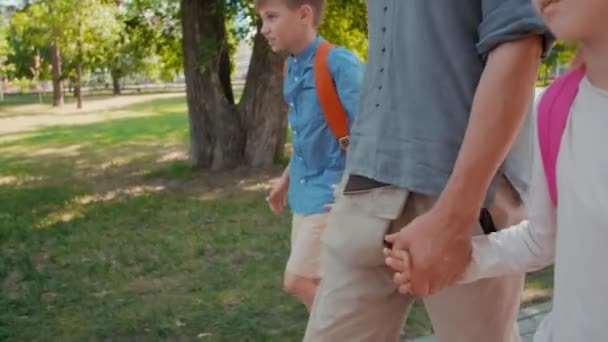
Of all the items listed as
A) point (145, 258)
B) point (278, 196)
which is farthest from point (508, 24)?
point (145, 258)

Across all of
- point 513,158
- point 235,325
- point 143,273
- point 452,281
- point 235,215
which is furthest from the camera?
point 235,215

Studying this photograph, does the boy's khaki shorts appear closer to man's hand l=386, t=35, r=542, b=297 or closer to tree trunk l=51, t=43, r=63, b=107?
man's hand l=386, t=35, r=542, b=297

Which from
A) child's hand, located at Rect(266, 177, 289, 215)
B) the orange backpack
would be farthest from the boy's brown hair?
child's hand, located at Rect(266, 177, 289, 215)

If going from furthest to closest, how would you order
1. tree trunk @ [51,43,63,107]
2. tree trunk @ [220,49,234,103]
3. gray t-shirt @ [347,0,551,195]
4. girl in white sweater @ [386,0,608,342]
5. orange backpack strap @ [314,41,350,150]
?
1. tree trunk @ [51,43,63,107]
2. tree trunk @ [220,49,234,103]
3. orange backpack strap @ [314,41,350,150]
4. gray t-shirt @ [347,0,551,195]
5. girl in white sweater @ [386,0,608,342]

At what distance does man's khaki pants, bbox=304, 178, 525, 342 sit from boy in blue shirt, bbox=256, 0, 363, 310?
128 cm

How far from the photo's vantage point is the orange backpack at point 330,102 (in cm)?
325

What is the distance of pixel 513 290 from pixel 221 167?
901 cm

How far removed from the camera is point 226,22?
1077cm

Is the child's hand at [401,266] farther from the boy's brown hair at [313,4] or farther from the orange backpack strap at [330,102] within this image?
the boy's brown hair at [313,4]

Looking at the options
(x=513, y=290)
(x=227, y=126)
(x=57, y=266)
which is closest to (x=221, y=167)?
(x=227, y=126)

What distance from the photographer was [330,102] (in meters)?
3.25

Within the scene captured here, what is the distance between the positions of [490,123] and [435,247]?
0.87 ft

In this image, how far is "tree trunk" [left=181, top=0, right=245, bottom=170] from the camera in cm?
1045

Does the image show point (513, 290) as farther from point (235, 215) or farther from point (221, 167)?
point (221, 167)
